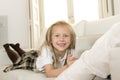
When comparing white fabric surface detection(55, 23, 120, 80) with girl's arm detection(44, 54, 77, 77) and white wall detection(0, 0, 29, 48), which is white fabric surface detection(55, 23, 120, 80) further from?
white wall detection(0, 0, 29, 48)

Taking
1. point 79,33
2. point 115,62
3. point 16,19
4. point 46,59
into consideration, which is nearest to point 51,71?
point 46,59

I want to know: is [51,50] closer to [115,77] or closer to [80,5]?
[115,77]

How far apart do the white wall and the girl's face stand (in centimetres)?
235

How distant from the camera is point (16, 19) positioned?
380cm

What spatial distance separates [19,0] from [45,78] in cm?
275

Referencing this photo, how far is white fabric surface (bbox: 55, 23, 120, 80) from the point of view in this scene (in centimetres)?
72

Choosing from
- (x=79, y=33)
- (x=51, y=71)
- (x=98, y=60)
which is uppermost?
(x=79, y=33)

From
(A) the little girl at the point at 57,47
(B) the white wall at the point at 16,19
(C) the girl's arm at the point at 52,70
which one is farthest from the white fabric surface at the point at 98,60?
(B) the white wall at the point at 16,19

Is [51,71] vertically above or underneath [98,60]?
underneath

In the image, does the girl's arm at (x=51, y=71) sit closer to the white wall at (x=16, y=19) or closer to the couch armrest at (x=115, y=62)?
the couch armrest at (x=115, y=62)

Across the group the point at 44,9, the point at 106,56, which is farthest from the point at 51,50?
the point at 44,9

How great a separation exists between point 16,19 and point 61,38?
8.12 feet

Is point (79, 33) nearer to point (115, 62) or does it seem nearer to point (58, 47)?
point (58, 47)

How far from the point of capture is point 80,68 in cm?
81
